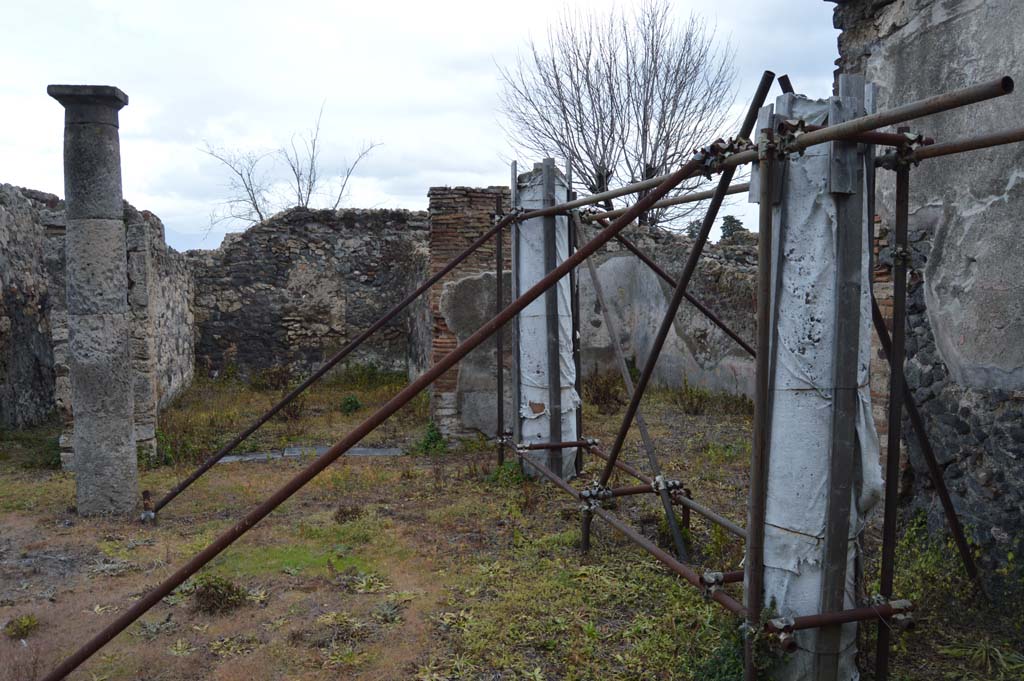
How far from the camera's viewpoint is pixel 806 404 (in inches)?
109

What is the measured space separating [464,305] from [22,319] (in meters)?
Result: 5.18

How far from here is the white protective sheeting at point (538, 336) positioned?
6.21 metres

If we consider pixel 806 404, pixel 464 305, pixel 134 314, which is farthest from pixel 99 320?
pixel 806 404

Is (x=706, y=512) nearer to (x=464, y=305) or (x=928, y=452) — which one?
(x=928, y=452)

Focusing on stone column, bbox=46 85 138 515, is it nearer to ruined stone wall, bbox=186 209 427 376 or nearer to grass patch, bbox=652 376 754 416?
grass patch, bbox=652 376 754 416

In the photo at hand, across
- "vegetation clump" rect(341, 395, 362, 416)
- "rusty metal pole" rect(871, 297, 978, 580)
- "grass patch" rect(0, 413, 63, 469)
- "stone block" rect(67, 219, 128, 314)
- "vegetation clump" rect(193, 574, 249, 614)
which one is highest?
"stone block" rect(67, 219, 128, 314)

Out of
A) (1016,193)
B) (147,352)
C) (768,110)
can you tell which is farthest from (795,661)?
(147,352)

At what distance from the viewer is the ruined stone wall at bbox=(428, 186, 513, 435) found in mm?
7867

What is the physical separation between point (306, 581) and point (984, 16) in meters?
4.89

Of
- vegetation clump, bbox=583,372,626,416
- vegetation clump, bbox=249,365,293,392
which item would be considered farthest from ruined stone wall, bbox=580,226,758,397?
vegetation clump, bbox=249,365,293,392

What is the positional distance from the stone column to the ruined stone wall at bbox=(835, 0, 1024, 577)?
553 cm

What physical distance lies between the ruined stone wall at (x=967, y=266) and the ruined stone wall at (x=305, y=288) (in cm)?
901

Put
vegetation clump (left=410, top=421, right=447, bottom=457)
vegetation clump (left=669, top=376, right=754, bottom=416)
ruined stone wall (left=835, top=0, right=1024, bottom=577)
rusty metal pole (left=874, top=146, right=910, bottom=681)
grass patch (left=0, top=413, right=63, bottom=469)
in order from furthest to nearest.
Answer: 1. vegetation clump (left=669, top=376, right=754, bottom=416)
2. vegetation clump (left=410, top=421, right=447, bottom=457)
3. grass patch (left=0, top=413, right=63, bottom=469)
4. ruined stone wall (left=835, top=0, right=1024, bottom=577)
5. rusty metal pole (left=874, top=146, right=910, bottom=681)

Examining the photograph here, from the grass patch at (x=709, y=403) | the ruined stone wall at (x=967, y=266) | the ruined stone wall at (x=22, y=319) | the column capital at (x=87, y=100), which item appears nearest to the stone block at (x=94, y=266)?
the column capital at (x=87, y=100)
